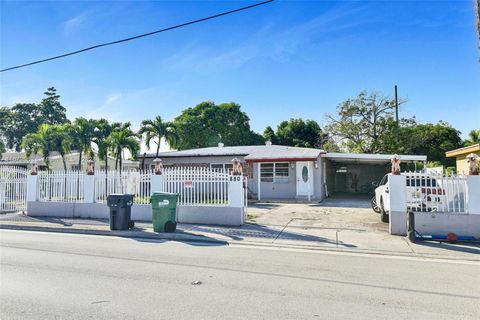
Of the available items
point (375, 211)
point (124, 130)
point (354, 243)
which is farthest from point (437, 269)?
point (124, 130)

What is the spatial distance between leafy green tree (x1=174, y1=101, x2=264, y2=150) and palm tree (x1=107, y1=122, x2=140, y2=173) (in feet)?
54.1

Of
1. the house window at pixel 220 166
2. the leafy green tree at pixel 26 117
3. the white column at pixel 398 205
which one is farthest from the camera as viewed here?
the leafy green tree at pixel 26 117

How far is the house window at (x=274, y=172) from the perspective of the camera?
2070 cm

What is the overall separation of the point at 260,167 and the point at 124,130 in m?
10.7

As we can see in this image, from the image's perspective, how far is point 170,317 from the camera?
157 inches

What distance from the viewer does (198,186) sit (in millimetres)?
12328

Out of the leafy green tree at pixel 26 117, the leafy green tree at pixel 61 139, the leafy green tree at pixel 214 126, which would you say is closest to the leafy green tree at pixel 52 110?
the leafy green tree at pixel 26 117

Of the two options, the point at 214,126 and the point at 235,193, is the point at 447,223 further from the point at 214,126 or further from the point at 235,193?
the point at 214,126

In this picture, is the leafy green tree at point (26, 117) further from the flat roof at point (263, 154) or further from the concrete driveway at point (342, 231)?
the concrete driveway at point (342, 231)

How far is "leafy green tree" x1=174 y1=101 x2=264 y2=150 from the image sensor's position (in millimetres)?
42469

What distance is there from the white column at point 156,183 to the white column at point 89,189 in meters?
2.61

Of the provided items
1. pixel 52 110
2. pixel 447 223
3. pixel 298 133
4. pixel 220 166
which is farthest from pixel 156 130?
pixel 52 110

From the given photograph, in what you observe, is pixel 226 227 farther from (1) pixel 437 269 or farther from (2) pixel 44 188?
(2) pixel 44 188

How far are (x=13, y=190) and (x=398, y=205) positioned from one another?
1597cm
